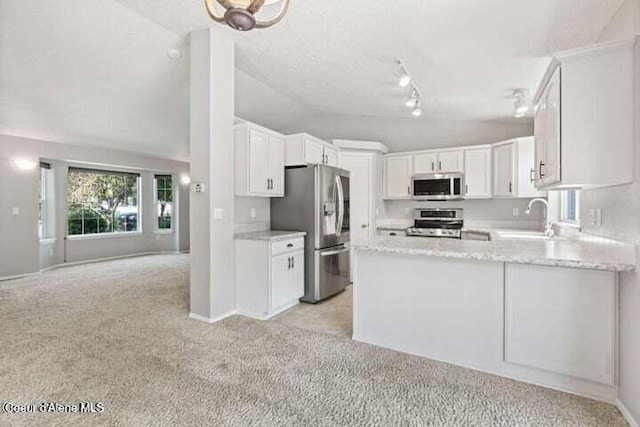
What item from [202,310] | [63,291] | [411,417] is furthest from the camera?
[63,291]

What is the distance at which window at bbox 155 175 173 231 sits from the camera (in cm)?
803

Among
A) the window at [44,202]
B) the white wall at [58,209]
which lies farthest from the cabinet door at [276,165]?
the window at [44,202]

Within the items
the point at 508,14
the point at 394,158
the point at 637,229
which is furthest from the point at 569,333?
the point at 394,158

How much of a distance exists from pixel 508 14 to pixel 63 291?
5929 millimetres

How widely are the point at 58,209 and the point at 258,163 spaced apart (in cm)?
509

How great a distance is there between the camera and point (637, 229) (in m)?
1.82

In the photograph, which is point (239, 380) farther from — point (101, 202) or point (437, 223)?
point (101, 202)

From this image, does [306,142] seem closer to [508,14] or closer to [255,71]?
[255,71]

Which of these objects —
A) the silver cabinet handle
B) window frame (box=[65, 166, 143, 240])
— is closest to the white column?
the silver cabinet handle

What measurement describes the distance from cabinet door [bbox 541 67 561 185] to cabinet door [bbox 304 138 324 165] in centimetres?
250

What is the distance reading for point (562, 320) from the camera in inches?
79.4

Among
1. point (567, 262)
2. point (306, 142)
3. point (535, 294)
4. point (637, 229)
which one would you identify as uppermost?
point (306, 142)

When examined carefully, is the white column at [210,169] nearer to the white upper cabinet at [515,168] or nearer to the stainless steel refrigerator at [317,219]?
the stainless steel refrigerator at [317,219]

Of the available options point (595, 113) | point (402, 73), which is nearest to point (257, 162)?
point (402, 73)
